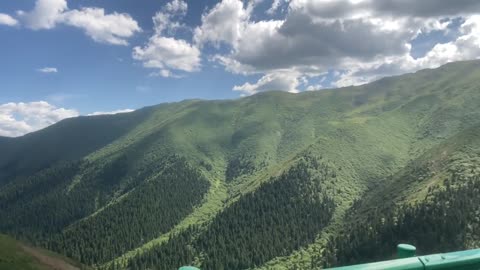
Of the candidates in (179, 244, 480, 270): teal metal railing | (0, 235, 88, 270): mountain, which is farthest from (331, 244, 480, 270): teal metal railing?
(0, 235, 88, 270): mountain

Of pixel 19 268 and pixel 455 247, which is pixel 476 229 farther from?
pixel 19 268

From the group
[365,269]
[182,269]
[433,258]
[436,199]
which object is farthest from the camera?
[436,199]

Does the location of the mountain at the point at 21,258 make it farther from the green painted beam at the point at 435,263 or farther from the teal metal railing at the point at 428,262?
the green painted beam at the point at 435,263

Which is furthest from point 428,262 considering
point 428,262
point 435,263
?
point 435,263

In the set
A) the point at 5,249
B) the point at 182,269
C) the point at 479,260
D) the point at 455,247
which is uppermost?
the point at 182,269

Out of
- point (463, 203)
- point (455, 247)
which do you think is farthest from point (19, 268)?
point (463, 203)

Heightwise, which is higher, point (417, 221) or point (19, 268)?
point (19, 268)
